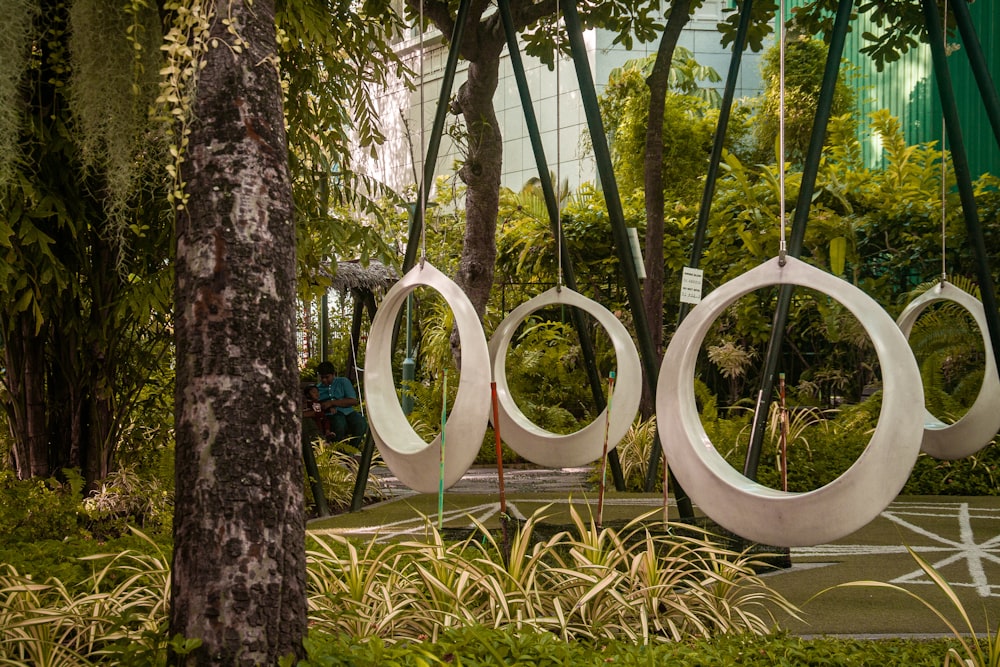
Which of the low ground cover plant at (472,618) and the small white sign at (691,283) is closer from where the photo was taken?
the low ground cover plant at (472,618)

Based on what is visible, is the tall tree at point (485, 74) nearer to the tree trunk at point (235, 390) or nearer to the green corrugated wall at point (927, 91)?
the green corrugated wall at point (927, 91)

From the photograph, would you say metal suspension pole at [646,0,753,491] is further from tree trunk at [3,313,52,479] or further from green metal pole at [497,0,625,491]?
tree trunk at [3,313,52,479]

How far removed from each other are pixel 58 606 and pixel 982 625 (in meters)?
2.91

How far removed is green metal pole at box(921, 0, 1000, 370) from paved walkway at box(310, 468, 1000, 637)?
3.33 ft

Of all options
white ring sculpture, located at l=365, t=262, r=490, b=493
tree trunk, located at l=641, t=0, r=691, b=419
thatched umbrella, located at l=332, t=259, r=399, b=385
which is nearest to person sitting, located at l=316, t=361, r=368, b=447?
thatched umbrella, located at l=332, t=259, r=399, b=385

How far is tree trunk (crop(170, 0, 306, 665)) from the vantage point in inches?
74.9

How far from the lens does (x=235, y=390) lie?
6.30ft

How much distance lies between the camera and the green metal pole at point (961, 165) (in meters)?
3.88

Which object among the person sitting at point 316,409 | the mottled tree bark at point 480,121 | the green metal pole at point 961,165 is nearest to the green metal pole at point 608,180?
the green metal pole at point 961,165

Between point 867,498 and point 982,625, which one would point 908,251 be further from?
point 867,498

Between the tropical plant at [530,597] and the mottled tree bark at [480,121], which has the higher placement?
the mottled tree bark at [480,121]

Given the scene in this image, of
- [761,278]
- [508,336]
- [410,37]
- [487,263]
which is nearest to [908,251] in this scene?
[487,263]

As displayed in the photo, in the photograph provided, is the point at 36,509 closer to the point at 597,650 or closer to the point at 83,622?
the point at 83,622

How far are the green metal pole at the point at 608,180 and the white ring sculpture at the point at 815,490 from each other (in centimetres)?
92
